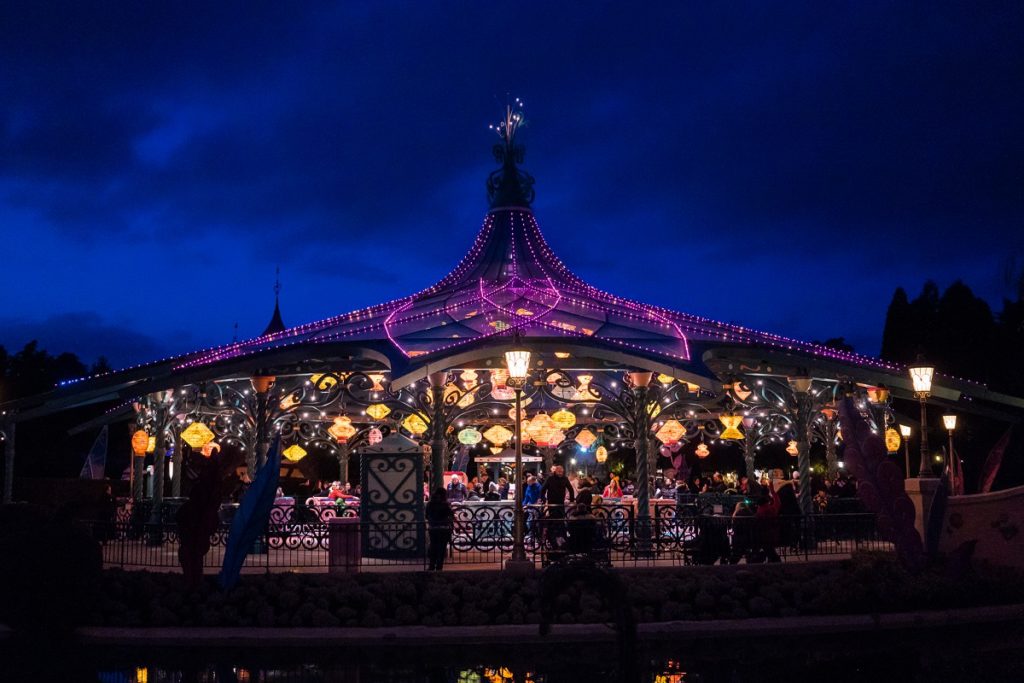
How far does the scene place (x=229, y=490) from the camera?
47.0 ft

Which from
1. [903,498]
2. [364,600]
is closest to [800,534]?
[903,498]

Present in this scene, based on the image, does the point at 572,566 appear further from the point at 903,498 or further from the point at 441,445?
the point at 441,445

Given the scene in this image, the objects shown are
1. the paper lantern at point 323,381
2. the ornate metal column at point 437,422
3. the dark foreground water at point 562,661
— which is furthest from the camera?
the paper lantern at point 323,381

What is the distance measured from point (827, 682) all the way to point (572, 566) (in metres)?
3.66

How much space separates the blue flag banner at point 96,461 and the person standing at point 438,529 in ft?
55.2

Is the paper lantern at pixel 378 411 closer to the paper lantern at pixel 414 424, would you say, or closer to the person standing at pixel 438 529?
the paper lantern at pixel 414 424

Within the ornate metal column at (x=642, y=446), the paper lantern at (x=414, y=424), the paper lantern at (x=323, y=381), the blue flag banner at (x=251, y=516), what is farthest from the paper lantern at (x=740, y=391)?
the blue flag banner at (x=251, y=516)

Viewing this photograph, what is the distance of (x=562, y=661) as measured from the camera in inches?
435

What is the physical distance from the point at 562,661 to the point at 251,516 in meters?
4.78

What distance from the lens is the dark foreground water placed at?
10062mm

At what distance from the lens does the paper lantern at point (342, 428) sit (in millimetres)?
28953

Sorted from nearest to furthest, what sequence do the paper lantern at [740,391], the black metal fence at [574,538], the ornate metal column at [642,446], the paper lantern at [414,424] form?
the black metal fence at [574,538]
the ornate metal column at [642,446]
the paper lantern at [740,391]
the paper lantern at [414,424]

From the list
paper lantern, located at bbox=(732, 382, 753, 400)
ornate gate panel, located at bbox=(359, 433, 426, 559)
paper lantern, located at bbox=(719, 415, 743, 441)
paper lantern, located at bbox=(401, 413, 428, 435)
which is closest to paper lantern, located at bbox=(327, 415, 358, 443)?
paper lantern, located at bbox=(401, 413, 428, 435)

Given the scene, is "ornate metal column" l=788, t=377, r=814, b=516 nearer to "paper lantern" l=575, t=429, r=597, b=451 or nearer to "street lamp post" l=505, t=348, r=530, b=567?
"street lamp post" l=505, t=348, r=530, b=567
